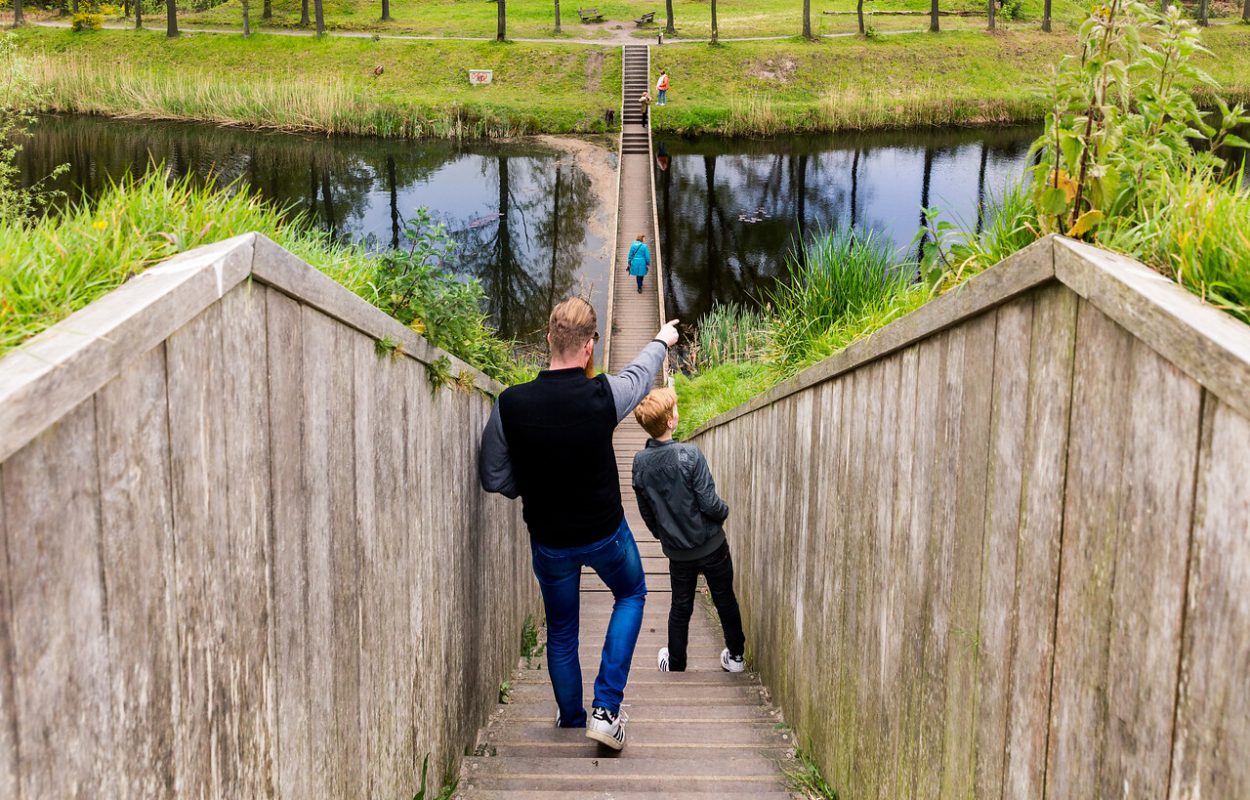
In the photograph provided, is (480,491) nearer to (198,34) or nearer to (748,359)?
(748,359)

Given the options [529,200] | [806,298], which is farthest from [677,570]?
[529,200]

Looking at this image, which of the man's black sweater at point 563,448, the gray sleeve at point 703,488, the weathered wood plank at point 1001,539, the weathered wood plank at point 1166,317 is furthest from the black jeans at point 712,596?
the weathered wood plank at point 1166,317

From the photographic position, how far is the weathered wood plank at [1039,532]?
5.50 feet

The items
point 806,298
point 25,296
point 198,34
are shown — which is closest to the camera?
point 25,296

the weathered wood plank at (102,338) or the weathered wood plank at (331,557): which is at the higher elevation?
the weathered wood plank at (102,338)

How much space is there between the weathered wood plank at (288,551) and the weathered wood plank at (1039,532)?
1.38m

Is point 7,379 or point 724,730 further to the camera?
point 724,730

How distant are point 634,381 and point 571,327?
0.32 meters

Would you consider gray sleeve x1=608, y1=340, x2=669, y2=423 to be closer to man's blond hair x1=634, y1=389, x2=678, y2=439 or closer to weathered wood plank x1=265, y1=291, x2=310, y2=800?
man's blond hair x1=634, y1=389, x2=678, y2=439

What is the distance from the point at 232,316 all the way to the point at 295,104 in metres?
27.9

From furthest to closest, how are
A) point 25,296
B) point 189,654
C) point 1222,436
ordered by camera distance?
point 189,654, point 25,296, point 1222,436

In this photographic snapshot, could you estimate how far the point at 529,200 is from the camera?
2464 centimetres

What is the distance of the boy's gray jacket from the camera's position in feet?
14.7

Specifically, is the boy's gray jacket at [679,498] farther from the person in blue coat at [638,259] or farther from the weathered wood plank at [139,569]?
the person in blue coat at [638,259]
